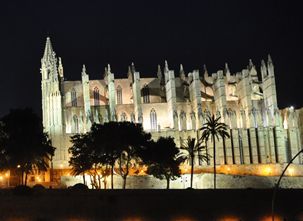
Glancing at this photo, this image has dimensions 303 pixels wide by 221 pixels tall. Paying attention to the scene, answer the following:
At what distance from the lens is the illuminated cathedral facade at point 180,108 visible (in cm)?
9269

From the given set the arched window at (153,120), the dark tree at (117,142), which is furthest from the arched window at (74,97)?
the dark tree at (117,142)

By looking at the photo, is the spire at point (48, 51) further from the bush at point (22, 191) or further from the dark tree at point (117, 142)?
the bush at point (22, 191)

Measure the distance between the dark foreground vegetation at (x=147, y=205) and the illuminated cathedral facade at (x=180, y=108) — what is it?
36062 mm

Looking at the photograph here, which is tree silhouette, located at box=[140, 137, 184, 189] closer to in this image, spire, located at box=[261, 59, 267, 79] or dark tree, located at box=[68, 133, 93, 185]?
dark tree, located at box=[68, 133, 93, 185]

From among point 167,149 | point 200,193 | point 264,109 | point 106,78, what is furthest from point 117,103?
point 200,193

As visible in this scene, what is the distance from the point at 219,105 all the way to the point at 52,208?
52.1 metres

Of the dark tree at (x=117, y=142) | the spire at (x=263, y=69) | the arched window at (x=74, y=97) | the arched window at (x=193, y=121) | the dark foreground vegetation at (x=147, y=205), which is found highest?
the spire at (x=263, y=69)

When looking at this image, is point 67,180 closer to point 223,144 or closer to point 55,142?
point 55,142

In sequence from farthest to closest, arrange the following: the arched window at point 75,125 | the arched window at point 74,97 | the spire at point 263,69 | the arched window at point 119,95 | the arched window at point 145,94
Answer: the arched window at point 145,94
the arched window at point 119,95
the arched window at point 74,97
the spire at point 263,69
the arched window at point 75,125

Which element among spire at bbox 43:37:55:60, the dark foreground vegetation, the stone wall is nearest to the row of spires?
spire at bbox 43:37:55:60

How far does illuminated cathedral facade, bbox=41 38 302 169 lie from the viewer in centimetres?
9269

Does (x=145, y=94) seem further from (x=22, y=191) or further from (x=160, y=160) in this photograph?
(x=22, y=191)

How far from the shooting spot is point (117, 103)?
102 metres

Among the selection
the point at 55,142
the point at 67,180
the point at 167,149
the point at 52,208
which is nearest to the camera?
the point at 52,208
